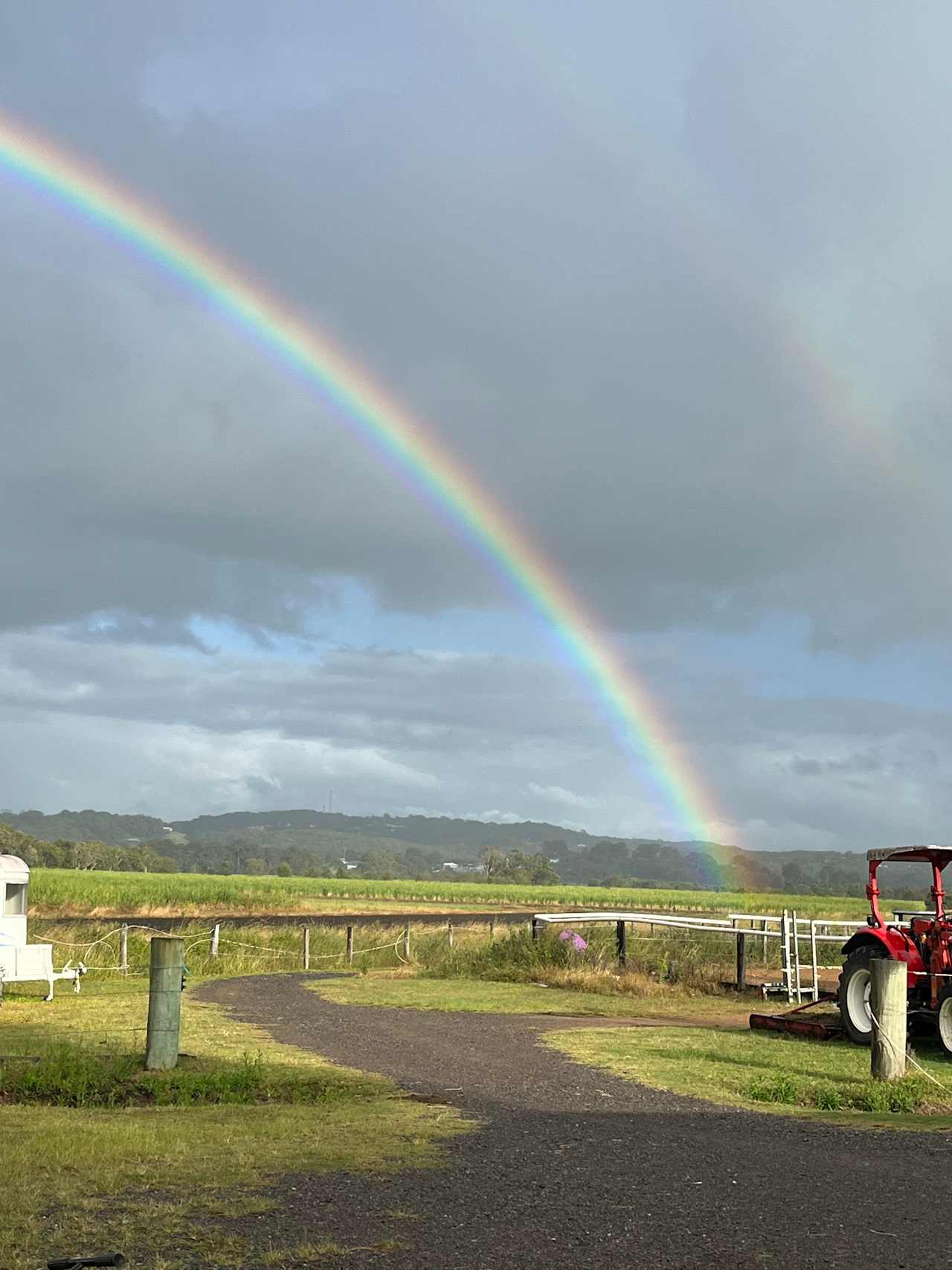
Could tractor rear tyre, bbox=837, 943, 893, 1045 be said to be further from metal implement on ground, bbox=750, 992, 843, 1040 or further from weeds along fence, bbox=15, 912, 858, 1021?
weeds along fence, bbox=15, 912, 858, 1021

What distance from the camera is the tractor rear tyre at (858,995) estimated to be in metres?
16.2

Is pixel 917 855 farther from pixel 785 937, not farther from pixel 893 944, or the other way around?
pixel 785 937

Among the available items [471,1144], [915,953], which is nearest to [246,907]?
[915,953]

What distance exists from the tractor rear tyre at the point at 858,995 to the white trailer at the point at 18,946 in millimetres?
11538

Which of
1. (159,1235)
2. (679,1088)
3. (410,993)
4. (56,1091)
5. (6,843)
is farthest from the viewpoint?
(6,843)

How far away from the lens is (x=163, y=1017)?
12695 millimetres

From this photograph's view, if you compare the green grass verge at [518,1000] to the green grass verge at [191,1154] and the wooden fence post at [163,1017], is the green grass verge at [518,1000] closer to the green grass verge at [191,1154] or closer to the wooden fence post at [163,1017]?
the green grass verge at [191,1154]

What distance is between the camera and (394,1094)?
11773 mm

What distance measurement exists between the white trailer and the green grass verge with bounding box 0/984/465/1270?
257 inches

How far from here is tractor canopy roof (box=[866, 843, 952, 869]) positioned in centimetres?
1630

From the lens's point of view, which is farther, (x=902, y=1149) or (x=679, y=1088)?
(x=679, y=1088)

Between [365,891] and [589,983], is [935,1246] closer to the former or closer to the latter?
[589,983]

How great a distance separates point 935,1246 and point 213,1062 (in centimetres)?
825

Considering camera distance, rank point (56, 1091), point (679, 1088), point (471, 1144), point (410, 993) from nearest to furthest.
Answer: point (471, 1144)
point (56, 1091)
point (679, 1088)
point (410, 993)
